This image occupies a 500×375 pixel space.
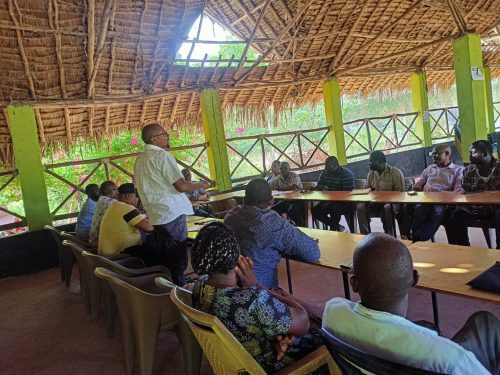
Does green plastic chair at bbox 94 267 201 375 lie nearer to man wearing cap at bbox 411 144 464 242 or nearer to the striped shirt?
man wearing cap at bbox 411 144 464 242

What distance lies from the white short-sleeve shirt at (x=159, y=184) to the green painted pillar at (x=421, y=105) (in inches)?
361

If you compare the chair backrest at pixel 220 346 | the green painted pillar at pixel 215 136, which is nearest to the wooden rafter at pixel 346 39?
the green painted pillar at pixel 215 136

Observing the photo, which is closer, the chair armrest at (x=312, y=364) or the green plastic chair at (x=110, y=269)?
the chair armrest at (x=312, y=364)

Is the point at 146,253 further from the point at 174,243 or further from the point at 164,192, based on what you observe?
the point at 164,192

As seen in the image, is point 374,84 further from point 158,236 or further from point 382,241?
point 382,241

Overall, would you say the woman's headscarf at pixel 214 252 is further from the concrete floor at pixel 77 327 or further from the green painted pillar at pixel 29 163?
the green painted pillar at pixel 29 163

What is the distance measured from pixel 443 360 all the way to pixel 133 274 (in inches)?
97.1

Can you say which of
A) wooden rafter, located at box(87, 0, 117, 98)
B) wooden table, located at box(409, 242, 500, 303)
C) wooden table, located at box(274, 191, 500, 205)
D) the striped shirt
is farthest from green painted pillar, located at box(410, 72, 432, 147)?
wooden table, located at box(409, 242, 500, 303)

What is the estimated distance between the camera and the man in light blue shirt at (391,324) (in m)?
1.11

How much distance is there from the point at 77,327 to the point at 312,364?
285 centimetres

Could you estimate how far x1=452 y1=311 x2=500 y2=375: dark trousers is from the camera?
1.44m

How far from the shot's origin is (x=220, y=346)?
1519 millimetres

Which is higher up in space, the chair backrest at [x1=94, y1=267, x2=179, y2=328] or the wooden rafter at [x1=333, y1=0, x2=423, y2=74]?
the wooden rafter at [x1=333, y1=0, x2=423, y2=74]

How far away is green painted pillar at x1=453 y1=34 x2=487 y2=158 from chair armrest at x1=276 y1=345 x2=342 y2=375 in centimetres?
650
